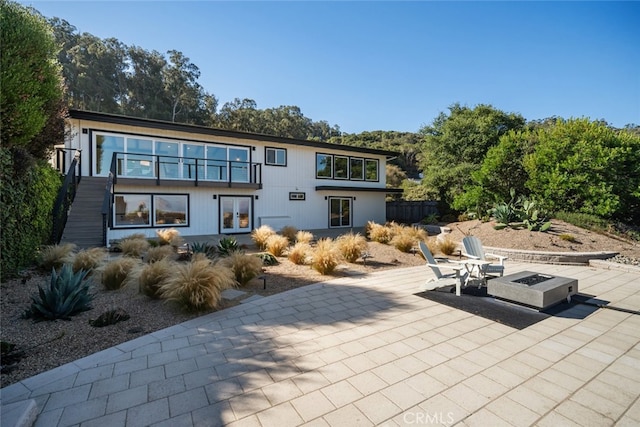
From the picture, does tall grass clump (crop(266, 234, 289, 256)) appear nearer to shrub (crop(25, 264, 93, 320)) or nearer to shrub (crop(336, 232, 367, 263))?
shrub (crop(336, 232, 367, 263))

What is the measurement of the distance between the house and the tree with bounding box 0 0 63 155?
12.2 ft

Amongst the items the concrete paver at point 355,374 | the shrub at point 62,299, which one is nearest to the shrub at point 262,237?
the concrete paver at point 355,374

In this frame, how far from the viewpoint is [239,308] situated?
4680mm

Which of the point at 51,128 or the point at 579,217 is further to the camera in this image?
the point at 579,217

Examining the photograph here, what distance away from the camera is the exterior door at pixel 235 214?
14617mm

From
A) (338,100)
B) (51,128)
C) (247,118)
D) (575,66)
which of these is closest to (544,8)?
(575,66)

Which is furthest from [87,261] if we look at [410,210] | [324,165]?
[410,210]

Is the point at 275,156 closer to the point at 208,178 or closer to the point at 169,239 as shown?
the point at 208,178

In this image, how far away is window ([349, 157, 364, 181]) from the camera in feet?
62.1

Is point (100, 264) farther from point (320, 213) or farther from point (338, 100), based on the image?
point (338, 100)

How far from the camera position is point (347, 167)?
18.7 metres

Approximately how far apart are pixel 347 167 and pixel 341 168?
422mm

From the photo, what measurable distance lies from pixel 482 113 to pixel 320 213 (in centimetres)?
1254

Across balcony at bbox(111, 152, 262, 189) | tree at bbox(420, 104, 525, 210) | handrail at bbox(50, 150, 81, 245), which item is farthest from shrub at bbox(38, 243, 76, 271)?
tree at bbox(420, 104, 525, 210)
